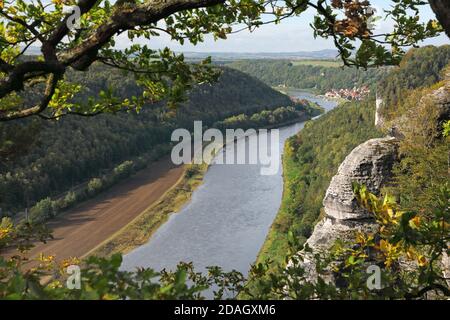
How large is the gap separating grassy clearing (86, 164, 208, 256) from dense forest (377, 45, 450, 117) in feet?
81.5

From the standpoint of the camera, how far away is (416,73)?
197ft

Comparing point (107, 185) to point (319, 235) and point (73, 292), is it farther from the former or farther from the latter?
point (73, 292)

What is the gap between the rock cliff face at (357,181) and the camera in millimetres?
17656

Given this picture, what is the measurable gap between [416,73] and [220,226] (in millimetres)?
36474

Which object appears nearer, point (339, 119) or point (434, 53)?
point (434, 53)

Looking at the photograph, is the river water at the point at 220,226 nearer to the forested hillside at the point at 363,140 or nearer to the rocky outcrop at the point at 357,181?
the forested hillside at the point at 363,140

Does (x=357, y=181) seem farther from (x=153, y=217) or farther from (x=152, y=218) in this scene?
(x=153, y=217)

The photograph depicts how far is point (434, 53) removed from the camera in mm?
62031

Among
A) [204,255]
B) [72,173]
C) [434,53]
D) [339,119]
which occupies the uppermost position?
[434,53]

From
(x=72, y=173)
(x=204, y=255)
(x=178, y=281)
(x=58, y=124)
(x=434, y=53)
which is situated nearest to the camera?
(x=178, y=281)

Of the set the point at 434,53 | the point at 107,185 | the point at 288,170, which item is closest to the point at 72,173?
the point at 107,185

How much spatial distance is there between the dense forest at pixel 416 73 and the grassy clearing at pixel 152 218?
978 inches

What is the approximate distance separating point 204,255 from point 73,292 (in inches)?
1321

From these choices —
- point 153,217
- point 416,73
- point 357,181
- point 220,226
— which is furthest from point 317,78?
point 357,181
